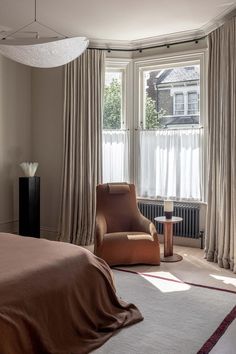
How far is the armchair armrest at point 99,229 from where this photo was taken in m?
4.04

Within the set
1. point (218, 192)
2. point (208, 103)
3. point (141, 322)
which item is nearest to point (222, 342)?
point (141, 322)

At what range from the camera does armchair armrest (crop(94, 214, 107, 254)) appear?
4.04 meters

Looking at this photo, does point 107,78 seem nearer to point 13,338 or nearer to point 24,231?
point 24,231

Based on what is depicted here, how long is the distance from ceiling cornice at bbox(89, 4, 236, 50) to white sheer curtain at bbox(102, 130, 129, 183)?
1211 millimetres

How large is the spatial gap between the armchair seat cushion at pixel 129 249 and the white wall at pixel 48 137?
5.72 ft

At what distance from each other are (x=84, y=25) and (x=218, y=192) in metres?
2.61

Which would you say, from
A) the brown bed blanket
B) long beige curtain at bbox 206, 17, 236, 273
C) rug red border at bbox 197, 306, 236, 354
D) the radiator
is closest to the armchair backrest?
the radiator

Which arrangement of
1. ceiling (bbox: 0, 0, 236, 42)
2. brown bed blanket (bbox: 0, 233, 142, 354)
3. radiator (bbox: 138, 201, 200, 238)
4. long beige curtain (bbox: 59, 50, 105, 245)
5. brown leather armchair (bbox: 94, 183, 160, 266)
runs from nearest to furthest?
1. brown bed blanket (bbox: 0, 233, 142, 354)
2. ceiling (bbox: 0, 0, 236, 42)
3. brown leather armchair (bbox: 94, 183, 160, 266)
4. radiator (bbox: 138, 201, 200, 238)
5. long beige curtain (bbox: 59, 50, 105, 245)

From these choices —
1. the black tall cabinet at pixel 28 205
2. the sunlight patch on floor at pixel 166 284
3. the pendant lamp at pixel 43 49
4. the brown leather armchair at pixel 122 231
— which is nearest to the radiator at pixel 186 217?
the brown leather armchair at pixel 122 231

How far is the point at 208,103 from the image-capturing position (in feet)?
14.4

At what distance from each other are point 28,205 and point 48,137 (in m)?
1.18

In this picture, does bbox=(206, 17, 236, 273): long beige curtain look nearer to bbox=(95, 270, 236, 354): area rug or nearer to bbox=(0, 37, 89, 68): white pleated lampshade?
bbox=(95, 270, 236, 354): area rug

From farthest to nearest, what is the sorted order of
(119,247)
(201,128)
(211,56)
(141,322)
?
(201,128) → (211,56) → (119,247) → (141,322)

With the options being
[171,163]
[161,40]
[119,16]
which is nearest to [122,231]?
[171,163]
